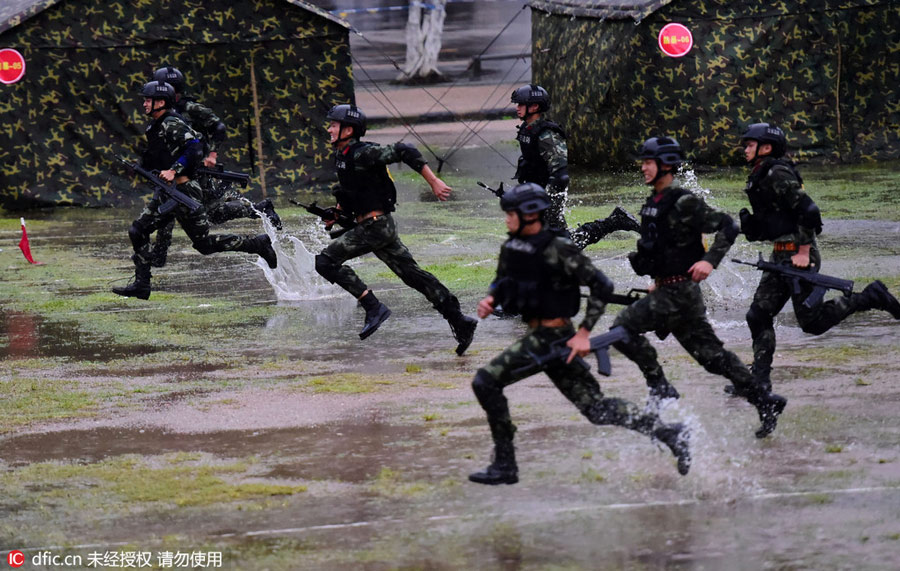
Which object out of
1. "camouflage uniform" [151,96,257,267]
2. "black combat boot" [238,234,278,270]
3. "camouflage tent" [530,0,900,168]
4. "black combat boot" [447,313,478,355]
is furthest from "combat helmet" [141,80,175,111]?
"camouflage tent" [530,0,900,168]

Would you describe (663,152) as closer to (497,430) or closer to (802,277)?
(802,277)

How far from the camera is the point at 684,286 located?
7914 millimetres

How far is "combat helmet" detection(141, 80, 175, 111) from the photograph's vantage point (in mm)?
12375

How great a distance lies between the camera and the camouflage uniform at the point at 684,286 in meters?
7.84

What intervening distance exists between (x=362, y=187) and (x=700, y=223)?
3479 mm

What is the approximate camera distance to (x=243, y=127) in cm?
1991

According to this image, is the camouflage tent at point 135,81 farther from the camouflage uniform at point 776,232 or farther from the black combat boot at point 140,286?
the camouflage uniform at point 776,232

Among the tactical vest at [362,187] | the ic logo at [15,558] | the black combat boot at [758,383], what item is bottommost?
the ic logo at [15,558]

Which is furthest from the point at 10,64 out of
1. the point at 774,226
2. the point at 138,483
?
the point at 774,226

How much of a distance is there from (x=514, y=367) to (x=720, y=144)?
45.8ft

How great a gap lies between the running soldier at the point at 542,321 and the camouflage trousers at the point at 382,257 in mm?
3316

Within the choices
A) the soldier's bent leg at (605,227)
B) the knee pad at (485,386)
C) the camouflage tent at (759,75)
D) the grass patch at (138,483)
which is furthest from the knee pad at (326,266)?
the camouflage tent at (759,75)

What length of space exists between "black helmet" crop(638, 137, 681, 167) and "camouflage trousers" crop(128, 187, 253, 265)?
6.00 metres

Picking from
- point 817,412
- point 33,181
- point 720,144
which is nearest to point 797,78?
point 720,144
